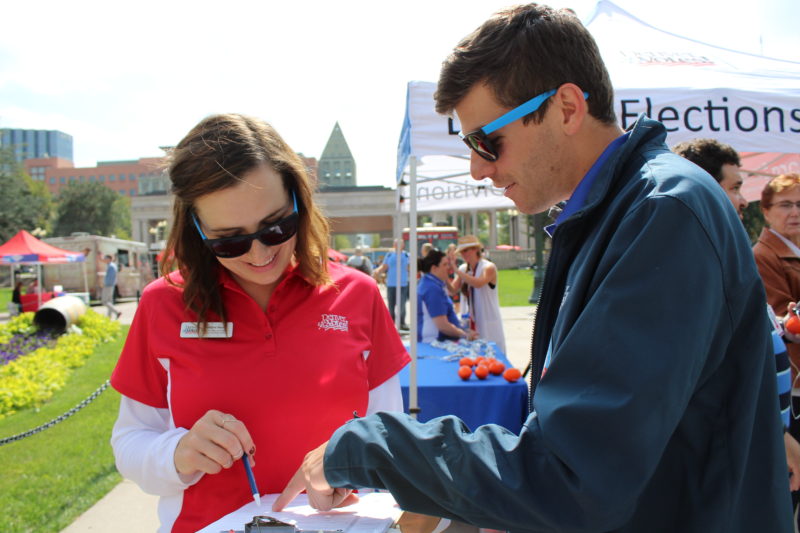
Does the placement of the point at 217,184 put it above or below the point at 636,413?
above

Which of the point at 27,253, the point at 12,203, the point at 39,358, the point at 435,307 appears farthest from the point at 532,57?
the point at 12,203

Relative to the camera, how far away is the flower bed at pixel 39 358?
7.66 meters

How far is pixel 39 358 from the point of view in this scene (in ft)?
33.3

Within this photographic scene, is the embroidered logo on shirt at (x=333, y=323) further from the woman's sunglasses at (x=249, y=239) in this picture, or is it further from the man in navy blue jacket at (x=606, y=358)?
the man in navy blue jacket at (x=606, y=358)

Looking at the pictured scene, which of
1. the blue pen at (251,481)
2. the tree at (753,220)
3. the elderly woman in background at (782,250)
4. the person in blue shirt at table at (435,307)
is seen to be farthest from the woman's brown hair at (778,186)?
the tree at (753,220)

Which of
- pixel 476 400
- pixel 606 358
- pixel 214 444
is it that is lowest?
pixel 476 400

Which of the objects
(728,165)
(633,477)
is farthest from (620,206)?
(728,165)

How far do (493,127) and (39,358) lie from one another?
11.3 m

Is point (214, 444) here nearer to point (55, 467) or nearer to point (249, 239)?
point (249, 239)

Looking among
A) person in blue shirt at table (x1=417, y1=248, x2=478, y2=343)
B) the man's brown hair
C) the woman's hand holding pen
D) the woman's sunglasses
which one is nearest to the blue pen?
the woman's hand holding pen

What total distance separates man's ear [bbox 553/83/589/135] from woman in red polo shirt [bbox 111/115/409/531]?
3.19 ft

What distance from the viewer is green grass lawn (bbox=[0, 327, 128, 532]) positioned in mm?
4305

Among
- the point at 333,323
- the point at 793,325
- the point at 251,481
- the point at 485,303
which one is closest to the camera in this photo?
the point at 251,481

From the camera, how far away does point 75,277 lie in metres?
26.5
